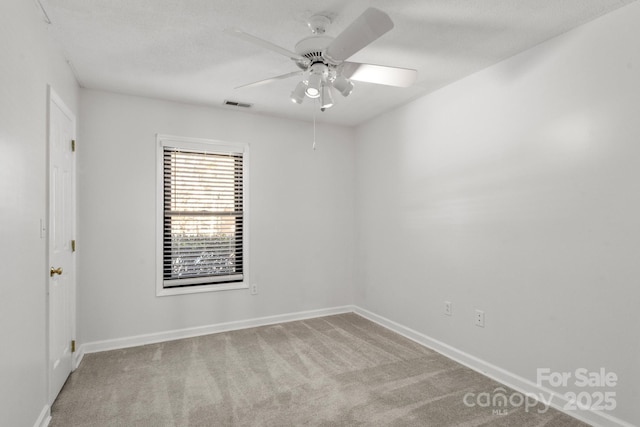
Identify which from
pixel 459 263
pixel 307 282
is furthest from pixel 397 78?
pixel 307 282

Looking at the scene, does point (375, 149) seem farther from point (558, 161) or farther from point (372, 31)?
point (372, 31)

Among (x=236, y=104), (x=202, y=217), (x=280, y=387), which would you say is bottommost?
(x=280, y=387)

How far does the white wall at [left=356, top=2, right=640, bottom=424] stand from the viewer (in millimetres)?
2059

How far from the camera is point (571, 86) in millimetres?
2305

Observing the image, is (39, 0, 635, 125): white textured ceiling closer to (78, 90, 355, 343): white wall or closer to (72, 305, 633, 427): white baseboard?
(78, 90, 355, 343): white wall

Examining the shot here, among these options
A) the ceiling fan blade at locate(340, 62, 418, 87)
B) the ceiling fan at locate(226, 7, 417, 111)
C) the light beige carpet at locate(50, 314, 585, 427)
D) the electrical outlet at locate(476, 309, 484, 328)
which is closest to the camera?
the ceiling fan at locate(226, 7, 417, 111)

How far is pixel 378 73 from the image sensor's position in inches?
86.0

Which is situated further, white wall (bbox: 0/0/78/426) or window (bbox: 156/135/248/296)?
window (bbox: 156/135/248/296)

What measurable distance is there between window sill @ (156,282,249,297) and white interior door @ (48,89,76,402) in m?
0.83

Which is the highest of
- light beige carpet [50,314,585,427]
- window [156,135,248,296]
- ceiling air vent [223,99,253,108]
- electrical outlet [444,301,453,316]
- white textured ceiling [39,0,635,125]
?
white textured ceiling [39,0,635,125]

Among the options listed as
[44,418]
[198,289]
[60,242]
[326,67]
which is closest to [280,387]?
[44,418]

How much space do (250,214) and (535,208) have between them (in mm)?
2912

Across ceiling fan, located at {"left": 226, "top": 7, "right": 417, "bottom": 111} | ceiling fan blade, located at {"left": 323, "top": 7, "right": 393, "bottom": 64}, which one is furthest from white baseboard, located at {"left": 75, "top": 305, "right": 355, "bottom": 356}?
ceiling fan blade, located at {"left": 323, "top": 7, "right": 393, "bottom": 64}

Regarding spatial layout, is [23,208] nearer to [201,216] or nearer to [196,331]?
[201,216]
